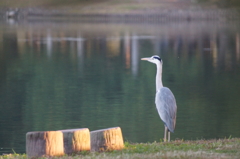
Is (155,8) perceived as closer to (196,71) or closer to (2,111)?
(196,71)

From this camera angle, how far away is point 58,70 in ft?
111

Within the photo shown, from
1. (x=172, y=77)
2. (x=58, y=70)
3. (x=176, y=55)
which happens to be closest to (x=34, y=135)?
(x=172, y=77)

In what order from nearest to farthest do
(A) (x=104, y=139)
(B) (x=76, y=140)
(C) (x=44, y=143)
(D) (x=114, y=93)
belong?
(C) (x=44, y=143) < (B) (x=76, y=140) < (A) (x=104, y=139) < (D) (x=114, y=93)

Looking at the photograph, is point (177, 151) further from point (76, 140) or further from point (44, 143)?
A: point (44, 143)

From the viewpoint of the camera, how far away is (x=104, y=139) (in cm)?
1035

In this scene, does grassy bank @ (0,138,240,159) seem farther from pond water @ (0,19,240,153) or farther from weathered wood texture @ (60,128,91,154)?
pond water @ (0,19,240,153)

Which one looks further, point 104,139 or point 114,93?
point 114,93

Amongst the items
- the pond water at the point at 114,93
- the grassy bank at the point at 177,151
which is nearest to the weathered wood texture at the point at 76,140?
the grassy bank at the point at 177,151

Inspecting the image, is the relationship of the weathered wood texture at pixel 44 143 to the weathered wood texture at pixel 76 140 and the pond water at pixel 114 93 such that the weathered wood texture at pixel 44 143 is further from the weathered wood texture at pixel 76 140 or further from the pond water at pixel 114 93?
the pond water at pixel 114 93

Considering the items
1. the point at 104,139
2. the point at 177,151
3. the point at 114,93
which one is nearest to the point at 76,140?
the point at 104,139

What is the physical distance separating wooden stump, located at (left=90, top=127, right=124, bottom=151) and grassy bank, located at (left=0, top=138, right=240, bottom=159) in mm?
140

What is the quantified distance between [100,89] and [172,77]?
548 cm

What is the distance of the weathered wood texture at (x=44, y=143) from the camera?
9.85 m

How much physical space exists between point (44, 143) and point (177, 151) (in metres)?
2.22
